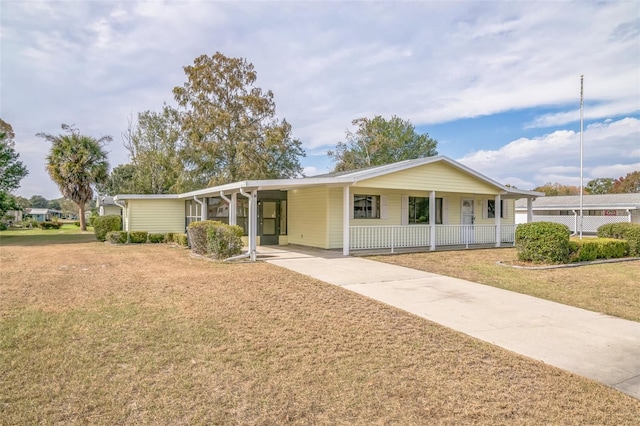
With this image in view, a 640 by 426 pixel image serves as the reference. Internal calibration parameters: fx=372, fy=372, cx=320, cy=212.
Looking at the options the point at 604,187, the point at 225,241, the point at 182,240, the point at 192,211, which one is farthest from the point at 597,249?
the point at 604,187

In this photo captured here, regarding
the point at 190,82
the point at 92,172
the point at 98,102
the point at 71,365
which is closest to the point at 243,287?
the point at 71,365

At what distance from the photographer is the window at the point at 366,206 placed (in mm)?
14946

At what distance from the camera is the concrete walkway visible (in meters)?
3.96

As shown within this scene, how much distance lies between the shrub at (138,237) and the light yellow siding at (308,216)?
25.3 ft

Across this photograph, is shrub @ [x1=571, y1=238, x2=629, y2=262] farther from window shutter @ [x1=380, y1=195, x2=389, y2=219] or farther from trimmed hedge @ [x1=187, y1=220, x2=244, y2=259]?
trimmed hedge @ [x1=187, y1=220, x2=244, y2=259]

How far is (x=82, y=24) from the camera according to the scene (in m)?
10.9

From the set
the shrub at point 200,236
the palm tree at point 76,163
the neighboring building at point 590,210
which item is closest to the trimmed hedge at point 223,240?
the shrub at point 200,236

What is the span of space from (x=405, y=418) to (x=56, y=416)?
8.68 feet

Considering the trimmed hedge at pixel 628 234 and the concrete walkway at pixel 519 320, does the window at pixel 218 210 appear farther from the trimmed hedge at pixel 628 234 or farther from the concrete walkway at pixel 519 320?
the trimmed hedge at pixel 628 234

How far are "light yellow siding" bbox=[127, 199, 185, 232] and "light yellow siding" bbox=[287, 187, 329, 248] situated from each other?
736 cm

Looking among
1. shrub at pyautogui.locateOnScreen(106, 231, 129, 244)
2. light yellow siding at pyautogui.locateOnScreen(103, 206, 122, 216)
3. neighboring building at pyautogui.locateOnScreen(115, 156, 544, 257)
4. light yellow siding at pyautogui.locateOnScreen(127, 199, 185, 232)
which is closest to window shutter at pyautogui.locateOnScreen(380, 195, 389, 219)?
neighboring building at pyautogui.locateOnScreen(115, 156, 544, 257)

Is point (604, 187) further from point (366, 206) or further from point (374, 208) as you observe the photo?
point (366, 206)

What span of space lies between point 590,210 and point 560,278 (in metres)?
24.2

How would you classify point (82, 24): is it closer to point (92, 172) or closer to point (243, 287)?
point (243, 287)
